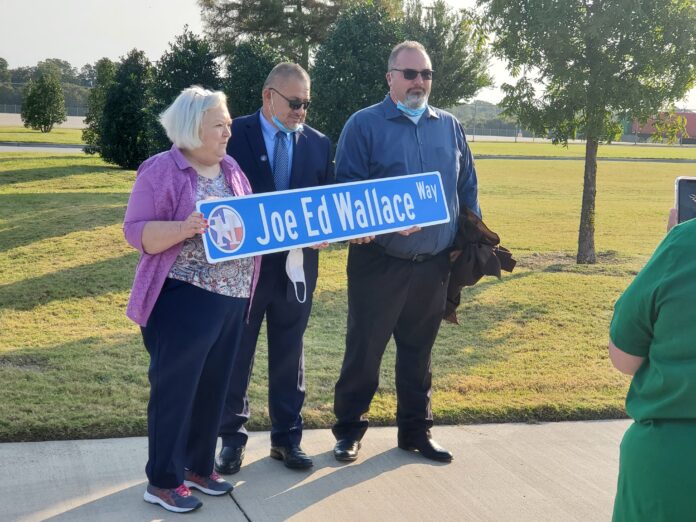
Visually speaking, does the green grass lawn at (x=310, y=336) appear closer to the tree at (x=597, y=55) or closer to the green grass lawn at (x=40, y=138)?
the tree at (x=597, y=55)

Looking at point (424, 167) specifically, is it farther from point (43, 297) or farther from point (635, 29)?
point (635, 29)

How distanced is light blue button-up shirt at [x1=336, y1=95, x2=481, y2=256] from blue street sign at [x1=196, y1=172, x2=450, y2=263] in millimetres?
119

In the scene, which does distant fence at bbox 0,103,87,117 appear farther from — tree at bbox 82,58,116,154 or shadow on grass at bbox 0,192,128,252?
shadow on grass at bbox 0,192,128,252

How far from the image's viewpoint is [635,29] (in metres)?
10.7

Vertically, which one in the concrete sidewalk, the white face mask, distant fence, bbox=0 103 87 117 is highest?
distant fence, bbox=0 103 87 117

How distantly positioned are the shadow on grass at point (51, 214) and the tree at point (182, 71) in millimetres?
1576

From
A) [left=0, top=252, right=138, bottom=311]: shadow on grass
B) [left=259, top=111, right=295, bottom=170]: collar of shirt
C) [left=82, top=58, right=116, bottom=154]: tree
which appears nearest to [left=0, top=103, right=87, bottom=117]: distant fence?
[left=82, top=58, right=116, bottom=154]: tree

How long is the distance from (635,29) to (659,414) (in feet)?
30.9

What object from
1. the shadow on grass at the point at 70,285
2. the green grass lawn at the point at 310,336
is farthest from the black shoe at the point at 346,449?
the shadow on grass at the point at 70,285

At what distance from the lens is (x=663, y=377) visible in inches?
90.4

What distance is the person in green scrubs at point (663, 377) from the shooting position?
7.22ft

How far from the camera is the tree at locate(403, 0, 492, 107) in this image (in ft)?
47.1

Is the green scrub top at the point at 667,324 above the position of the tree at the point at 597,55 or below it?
below

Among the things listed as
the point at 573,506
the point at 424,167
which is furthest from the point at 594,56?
the point at 573,506
